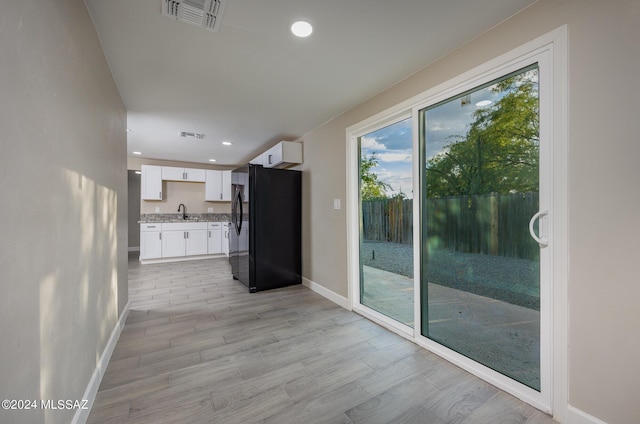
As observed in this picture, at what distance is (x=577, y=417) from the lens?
1.36 meters

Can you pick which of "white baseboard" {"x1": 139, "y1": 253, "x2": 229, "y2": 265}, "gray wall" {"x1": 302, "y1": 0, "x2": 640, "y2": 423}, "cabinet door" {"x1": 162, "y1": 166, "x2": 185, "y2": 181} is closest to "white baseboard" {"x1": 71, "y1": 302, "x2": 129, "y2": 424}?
"gray wall" {"x1": 302, "y1": 0, "x2": 640, "y2": 423}

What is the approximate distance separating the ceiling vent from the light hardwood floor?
240 centimetres

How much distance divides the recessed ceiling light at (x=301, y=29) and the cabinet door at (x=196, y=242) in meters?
5.48

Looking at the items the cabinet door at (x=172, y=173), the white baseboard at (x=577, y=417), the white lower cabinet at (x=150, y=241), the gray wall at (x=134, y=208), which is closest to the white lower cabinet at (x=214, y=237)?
the white lower cabinet at (x=150, y=241)

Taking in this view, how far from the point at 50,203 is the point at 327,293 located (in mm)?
2950

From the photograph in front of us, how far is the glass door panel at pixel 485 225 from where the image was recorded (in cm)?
163

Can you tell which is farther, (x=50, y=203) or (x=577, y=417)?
(x=577, y=417)

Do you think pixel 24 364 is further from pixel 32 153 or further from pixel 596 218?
pixel 596 218

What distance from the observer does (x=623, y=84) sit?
122 centimetres

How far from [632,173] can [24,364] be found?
2.60 meters

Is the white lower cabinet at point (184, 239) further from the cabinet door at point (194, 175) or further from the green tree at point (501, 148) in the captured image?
the green tree at point (501, 148)

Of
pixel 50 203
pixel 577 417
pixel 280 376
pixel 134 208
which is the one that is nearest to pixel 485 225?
pixel 577 417

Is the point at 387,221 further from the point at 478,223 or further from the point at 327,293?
the point at 327,293

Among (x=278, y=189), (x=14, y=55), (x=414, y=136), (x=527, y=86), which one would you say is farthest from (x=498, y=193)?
(x=278, y=189)
